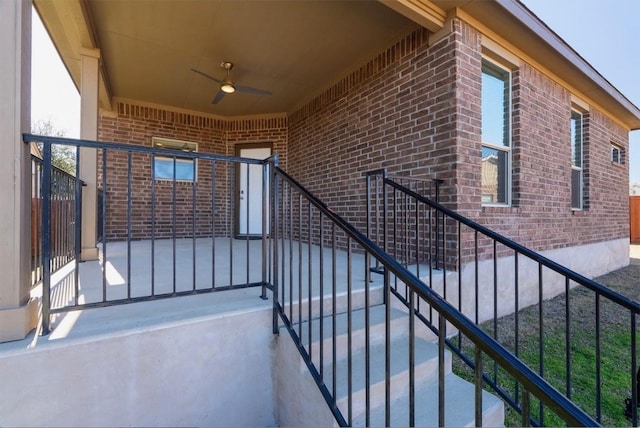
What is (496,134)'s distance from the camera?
353 centimetres

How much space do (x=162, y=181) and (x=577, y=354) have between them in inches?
253

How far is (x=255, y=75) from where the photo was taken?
463cm

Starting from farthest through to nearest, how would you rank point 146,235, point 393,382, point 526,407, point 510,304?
point 146,235, point 510,304, point 393,382, point 526,407

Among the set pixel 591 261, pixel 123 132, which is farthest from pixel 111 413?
pixel 591 261

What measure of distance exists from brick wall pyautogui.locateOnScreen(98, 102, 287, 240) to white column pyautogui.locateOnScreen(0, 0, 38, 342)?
11.8 ft

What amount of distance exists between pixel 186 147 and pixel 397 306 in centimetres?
557

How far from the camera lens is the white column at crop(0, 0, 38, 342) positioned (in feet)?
4.35

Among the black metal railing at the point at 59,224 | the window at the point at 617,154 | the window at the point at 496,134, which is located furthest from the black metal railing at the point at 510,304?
the window at the point at 617,154

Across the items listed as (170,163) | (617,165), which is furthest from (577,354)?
(170,163)

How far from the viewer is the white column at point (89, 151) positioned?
3.32m

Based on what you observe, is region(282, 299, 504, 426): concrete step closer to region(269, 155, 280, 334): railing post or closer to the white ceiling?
region(269, 155, 280, 334): railing post

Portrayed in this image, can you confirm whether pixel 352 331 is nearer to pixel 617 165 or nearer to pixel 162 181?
pixel 162 181

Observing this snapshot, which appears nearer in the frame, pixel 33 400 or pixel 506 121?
pixel 33 400

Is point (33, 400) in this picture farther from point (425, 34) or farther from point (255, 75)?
point (255, 75)
